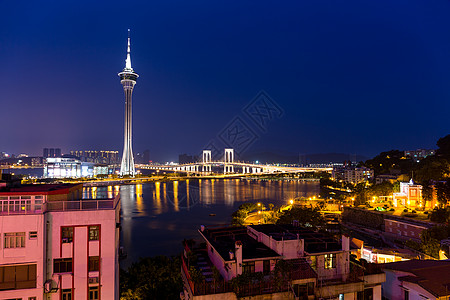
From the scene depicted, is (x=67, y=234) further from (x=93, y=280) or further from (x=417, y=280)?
(x=417, y=280)

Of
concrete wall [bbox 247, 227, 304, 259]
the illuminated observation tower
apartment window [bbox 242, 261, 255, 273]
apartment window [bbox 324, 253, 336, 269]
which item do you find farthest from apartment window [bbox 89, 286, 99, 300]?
the illuminated observation tower

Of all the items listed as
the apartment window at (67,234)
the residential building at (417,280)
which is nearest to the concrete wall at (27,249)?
the apartment window at (67,234)

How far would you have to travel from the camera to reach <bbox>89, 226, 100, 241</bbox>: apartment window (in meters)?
2.26

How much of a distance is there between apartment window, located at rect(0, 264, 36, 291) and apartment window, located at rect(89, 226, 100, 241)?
0.39 metres

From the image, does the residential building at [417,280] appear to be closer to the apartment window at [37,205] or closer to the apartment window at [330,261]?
the apartment window at [330,261]

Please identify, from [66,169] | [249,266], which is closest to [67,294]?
[249,266]

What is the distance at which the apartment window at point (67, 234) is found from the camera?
222cm

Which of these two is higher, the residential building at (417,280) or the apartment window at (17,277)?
the apartment window at (17,277)

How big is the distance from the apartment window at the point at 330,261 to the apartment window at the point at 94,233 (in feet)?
5.78

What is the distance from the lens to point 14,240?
212cm

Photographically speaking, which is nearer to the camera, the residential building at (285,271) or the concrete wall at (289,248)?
the residential building at (285,271)

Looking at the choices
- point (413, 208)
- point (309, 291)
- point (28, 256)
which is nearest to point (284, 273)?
point (309, 291)

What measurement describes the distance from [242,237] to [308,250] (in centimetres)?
76

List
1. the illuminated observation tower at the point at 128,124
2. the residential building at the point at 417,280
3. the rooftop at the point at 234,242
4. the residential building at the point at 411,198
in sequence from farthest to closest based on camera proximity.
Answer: the illuminated observation tower at the point at 128,124 < the residential building at the point at 411,198 < the residential building at the point at 417,280 < the rooftop at the point at 234,242
